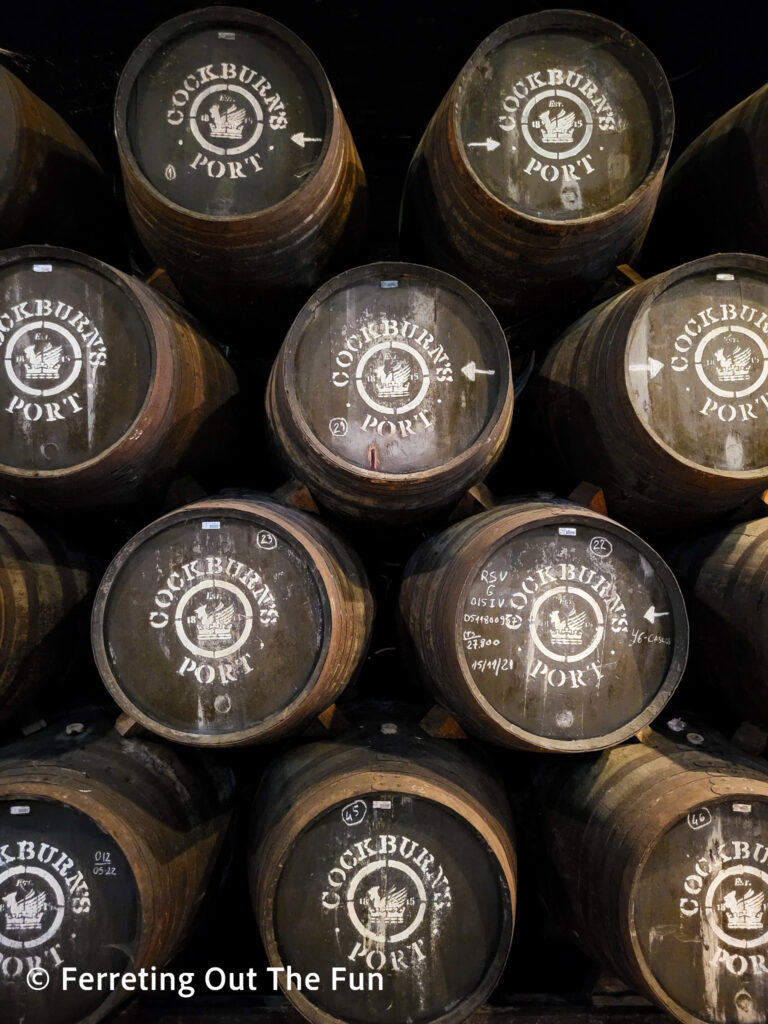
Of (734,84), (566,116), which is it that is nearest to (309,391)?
(566,116)

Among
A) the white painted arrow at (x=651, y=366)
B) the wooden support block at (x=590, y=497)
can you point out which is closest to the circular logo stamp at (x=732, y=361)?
the white painted arrow at (x=651, y=366)

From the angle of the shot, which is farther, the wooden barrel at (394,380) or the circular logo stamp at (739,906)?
the wooden barrel at (394,380)

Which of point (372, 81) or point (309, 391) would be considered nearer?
point (309, 391)

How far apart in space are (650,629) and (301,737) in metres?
1.17

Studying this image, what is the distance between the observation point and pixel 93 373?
2.17 m

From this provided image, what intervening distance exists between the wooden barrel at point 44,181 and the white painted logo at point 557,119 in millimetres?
1601

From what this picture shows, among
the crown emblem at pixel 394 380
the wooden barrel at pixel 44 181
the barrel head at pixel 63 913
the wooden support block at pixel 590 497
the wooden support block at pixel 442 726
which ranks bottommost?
the barrel head at pixel 63 913

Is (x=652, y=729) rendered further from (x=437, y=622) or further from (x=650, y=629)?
(x=437, y=622)

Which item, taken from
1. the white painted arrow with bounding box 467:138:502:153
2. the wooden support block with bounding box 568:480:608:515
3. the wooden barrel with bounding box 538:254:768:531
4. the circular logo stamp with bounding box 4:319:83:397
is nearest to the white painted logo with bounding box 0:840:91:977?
the circular logo stamp with bounding box 4:319:83:397

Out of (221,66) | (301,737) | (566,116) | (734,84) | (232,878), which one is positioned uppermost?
(734,84)

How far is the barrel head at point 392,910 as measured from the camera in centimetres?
193

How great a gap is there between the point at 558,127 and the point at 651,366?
2.82 feet

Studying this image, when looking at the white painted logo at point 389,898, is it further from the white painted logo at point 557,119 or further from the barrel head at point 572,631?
the white painted logo at point 557,119

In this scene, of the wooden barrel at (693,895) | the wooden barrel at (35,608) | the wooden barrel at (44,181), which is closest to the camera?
the wooden barrel at (693,895)
